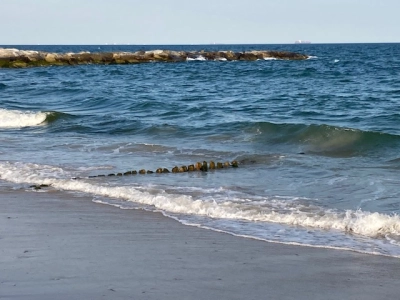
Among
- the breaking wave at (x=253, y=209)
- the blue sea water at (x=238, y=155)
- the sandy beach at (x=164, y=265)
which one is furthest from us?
the blue sea water at (x=238, y=155)

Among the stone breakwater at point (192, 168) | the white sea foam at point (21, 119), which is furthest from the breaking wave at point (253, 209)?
the white sea foam at point (21, 119)

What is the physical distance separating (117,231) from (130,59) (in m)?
54.8

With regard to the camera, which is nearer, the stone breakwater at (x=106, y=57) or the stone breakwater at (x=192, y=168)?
the stone breakwater at (x=192, y=168)

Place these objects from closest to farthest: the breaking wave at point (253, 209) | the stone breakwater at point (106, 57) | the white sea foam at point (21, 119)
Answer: the breaking wave at point (253, 209) < the white sea foam at point (21, 119) < the stone breakwater at point (106, 57)

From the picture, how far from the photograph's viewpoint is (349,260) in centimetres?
627

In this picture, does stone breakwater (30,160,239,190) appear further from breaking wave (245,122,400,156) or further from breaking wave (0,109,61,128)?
breaking wave (0,109,61,128)

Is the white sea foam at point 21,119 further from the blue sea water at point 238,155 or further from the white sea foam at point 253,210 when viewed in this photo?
the white sea foam at point 253,210

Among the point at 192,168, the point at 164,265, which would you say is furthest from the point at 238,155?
the point at 164,265

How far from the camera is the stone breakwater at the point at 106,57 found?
5625 centimetres

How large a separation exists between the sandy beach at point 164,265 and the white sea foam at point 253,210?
81cm

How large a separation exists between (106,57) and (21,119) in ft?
138

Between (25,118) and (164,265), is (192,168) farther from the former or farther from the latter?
(25,118)

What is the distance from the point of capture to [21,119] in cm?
2009

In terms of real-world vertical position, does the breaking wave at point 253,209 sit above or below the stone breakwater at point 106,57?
above
